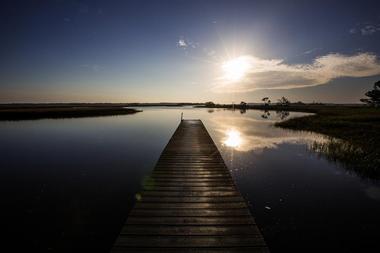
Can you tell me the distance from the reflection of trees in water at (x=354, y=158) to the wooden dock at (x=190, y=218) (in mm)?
8353

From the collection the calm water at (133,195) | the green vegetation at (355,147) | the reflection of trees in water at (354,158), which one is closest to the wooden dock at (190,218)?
the calm water at (133,195)

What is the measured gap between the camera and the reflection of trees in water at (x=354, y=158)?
11.9 m

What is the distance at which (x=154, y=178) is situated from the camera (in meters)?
9.13

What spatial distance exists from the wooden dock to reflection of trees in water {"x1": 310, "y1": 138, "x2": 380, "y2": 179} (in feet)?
27.4

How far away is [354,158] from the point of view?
14.0m

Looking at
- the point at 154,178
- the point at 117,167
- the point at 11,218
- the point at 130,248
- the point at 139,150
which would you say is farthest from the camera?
the point at 139,150

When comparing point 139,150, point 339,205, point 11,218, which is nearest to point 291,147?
point 339,205

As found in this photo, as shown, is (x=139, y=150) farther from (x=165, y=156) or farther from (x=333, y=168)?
(x=333, y=168)

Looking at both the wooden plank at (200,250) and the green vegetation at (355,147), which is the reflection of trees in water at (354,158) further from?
the wooden plank at (200,250)

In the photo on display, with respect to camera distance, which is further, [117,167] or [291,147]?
[291,147]

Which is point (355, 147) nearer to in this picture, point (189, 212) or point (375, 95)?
point (189, 212)

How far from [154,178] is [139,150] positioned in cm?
1033

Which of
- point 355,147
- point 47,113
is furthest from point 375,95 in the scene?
point 47,113

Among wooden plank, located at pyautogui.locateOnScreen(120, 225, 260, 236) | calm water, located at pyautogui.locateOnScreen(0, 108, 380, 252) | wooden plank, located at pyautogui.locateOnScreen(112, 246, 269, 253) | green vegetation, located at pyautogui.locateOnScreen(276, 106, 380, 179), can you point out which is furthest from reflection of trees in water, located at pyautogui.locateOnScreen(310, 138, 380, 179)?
wooden plank, located at pyautogui.locateOnScreen(112, 246, 269, 253)
